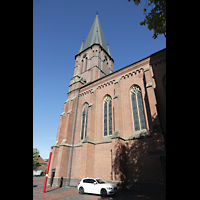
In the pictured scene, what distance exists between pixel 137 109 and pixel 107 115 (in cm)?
→ 401

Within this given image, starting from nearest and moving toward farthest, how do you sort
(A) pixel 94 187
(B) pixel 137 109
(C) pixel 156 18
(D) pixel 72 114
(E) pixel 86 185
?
(C) pixel 156 18
(A) pixel 94 187
(E) pixel 86 185
(B) pixel 137 109
(D) pixel 72 114

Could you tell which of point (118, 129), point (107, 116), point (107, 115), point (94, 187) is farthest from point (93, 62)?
point (94, 187)

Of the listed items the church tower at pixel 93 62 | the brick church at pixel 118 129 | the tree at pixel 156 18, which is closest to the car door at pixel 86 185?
the brick church at pixel 118 129

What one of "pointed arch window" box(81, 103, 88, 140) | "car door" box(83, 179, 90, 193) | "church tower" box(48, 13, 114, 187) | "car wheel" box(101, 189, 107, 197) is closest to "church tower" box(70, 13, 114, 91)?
"church tower" box(48, 13, 114, 187)

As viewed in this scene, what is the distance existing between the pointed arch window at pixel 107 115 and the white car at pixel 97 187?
5.63 m

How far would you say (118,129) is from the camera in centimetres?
1304

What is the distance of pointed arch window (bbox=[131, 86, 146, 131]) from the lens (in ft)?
42.6

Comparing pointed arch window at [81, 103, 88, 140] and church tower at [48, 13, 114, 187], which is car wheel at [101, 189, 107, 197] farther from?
pointed arch window at [81, 103, 88, 140]

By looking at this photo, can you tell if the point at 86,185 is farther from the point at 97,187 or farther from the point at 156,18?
the point at 156,18

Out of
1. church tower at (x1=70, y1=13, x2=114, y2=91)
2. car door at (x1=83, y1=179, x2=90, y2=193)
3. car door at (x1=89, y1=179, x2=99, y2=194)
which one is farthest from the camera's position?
church tower at (x1=70, y1=13, x2=114, y2=91)

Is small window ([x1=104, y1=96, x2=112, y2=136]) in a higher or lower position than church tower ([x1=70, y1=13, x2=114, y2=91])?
lower

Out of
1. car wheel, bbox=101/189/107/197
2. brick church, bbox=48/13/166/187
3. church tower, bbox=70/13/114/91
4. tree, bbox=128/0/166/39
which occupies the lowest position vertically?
car wheel, bbox=101/189/107/197

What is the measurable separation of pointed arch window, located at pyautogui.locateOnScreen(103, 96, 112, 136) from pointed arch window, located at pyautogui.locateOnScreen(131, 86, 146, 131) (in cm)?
309

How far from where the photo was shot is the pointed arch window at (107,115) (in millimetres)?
15159
